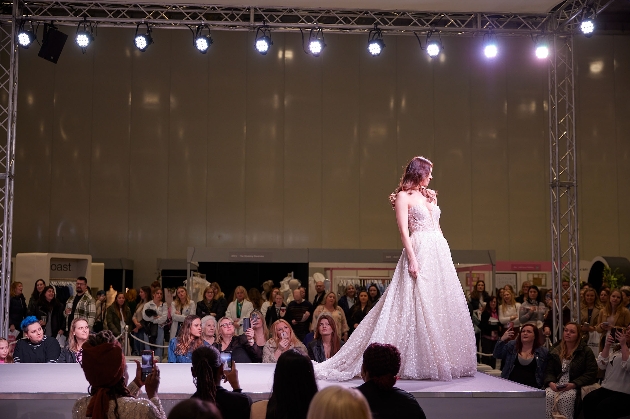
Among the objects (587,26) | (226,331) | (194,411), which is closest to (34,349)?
(226,331)

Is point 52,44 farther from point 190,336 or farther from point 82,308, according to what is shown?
point 190,336

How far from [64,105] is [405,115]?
701 centimetres

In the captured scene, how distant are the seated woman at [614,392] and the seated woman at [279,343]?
2.27 meters

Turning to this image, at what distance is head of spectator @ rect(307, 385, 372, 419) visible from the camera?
1.85 m

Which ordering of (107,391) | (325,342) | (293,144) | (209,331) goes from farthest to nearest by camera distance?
(293,144) < (209,331) < (325,342) < (107,391)

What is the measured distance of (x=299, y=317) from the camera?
9.76 meters

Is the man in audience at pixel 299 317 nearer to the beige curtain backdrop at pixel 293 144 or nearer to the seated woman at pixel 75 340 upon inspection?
the seated woman at pixel 75 340

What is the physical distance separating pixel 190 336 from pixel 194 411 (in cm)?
464

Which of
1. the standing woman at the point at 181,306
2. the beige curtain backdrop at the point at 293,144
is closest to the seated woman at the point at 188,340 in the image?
the standing woman at the point at 181,306

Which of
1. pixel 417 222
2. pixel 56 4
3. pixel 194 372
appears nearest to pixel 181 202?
pixel 56 4

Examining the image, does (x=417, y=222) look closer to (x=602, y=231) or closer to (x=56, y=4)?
(x=56, y=4)

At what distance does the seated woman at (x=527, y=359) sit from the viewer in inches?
242

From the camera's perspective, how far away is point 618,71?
16344mm

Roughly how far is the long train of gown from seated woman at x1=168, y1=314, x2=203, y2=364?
187cm
